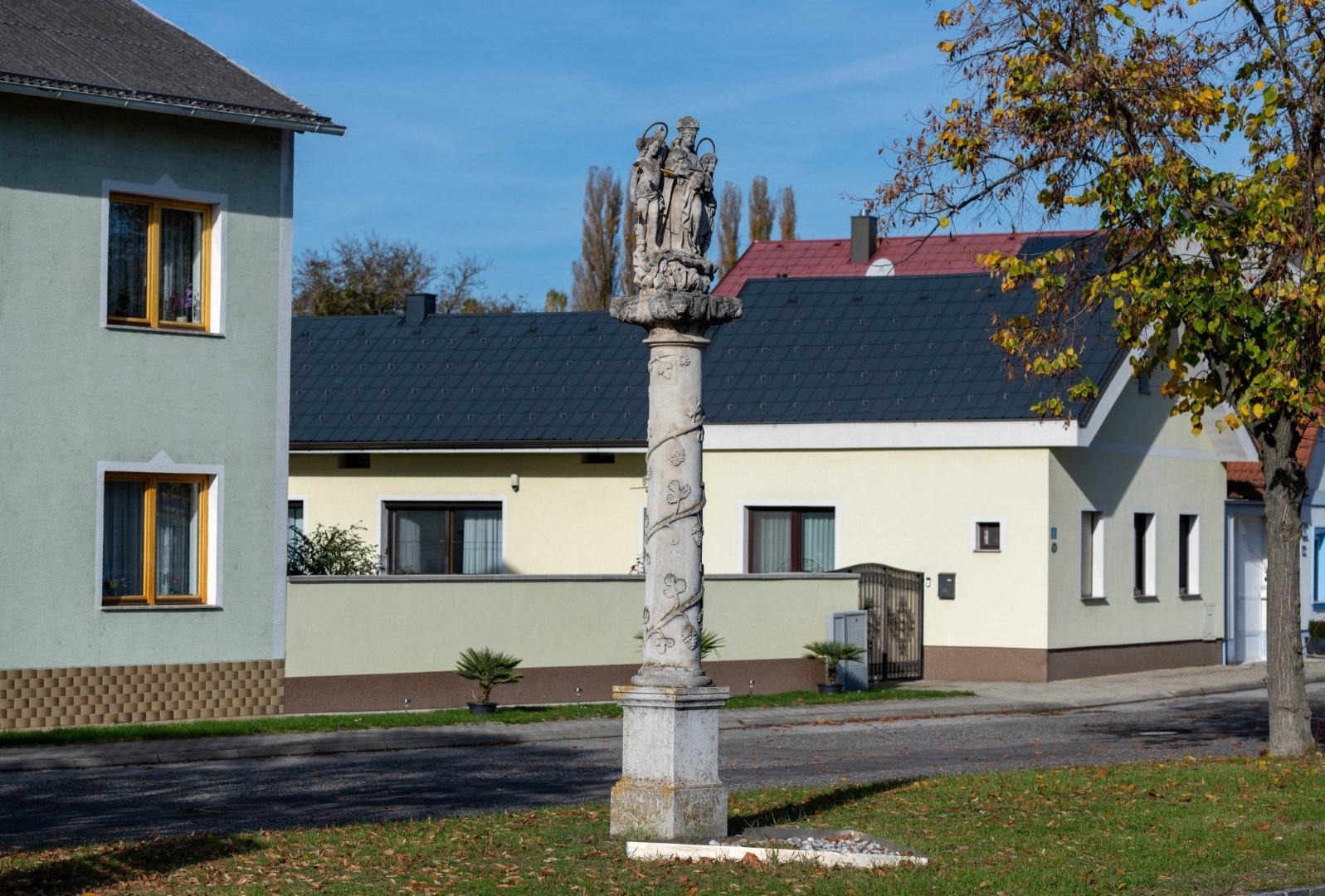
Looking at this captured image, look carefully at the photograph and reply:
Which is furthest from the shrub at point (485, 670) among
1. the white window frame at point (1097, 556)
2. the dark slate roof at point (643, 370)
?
the white window frame at point (1097, 556)

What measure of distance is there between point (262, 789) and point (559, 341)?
1859 cm

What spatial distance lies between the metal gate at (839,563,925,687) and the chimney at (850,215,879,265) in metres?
25.0

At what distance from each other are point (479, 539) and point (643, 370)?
391cm

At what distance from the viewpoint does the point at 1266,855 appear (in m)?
11.0

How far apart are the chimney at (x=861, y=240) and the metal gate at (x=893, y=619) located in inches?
986

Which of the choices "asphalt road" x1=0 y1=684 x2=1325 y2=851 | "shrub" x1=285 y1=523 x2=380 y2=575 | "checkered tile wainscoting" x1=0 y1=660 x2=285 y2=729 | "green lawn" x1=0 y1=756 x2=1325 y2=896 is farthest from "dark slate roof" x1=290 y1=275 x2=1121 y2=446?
"green lawn" x1=0 y1=756 x2=1325 y2=896

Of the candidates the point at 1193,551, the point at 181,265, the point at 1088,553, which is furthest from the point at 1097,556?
the point at 181,265

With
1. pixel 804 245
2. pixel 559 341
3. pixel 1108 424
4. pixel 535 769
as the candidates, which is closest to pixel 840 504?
pixel 1108 424

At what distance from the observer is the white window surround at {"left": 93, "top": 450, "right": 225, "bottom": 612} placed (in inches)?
789

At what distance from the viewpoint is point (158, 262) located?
2062cm

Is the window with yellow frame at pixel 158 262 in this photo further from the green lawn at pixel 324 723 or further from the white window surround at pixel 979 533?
the white window surround at pixel 979 533

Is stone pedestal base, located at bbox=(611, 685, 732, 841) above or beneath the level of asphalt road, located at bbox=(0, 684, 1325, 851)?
above

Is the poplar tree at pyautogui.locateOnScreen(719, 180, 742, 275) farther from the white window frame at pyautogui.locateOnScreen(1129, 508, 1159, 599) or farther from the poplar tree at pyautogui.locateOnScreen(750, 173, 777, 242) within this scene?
the white window frame at pyautogui.locateOnScreen(1129, 508, 1159, 599)

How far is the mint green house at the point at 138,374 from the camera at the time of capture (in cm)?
1948
